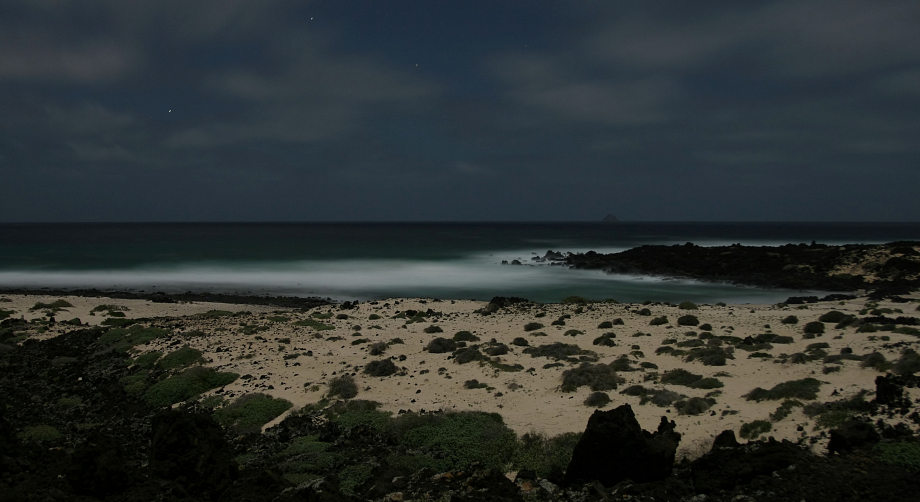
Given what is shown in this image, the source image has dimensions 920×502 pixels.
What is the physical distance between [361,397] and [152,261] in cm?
6858

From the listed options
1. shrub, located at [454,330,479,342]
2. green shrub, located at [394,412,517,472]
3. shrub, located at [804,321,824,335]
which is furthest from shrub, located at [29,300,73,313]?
shrub, located at [804,321,824,335]

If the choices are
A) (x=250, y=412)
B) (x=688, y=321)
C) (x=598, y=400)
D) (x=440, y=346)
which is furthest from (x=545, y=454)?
(x=688, y=321)

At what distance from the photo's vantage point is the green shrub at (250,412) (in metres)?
11.8

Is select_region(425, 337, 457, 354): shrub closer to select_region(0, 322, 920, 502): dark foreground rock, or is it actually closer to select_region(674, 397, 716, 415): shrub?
select_region(0, 322, 920, 502): dark foreground rock

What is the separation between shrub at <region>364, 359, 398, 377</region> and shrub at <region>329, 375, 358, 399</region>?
3.35ft

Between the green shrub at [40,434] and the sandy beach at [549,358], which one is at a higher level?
the sandy beach at [549,358]

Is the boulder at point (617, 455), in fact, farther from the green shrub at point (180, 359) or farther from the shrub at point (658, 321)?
the shrub at point (658, 321)

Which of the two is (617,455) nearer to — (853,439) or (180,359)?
(853,439)

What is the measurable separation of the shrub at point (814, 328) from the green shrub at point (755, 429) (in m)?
10.2

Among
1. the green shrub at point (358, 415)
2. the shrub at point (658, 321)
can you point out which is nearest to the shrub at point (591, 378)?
the green shrub at point (358, 415)

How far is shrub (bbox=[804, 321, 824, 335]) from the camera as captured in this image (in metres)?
18.1

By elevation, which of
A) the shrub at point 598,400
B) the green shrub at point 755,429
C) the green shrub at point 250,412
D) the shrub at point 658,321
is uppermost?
the shrub at point 658,321

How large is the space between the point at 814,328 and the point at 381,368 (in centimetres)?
1528

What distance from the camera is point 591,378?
533 inches
